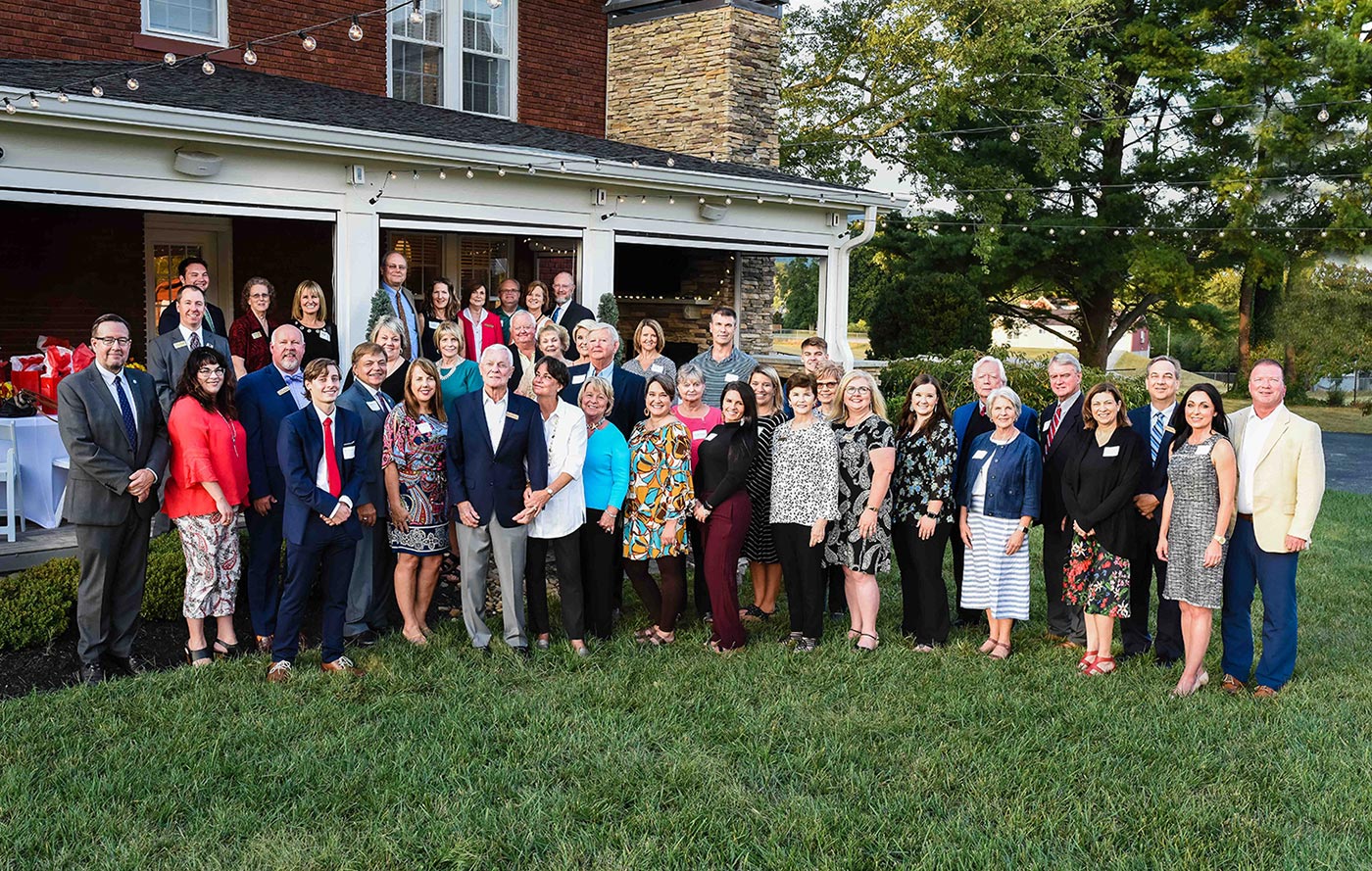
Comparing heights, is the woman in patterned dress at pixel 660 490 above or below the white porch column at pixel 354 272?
below

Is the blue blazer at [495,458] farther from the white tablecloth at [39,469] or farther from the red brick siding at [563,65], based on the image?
the red brick siding at [563,65]

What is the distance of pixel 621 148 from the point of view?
1371 cm

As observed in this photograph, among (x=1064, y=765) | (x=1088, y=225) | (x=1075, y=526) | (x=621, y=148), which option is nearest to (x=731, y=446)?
(x=1075, y=526)

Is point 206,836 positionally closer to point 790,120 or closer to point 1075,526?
point 1075,526

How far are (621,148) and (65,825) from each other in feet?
34.7

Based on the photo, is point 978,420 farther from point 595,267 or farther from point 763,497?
point 595,267

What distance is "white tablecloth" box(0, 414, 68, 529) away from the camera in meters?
7.60

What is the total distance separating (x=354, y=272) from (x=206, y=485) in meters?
3.82

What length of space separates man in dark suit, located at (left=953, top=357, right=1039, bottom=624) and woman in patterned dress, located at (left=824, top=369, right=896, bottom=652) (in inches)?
20.8

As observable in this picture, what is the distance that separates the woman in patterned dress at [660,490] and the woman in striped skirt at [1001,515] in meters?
1.79

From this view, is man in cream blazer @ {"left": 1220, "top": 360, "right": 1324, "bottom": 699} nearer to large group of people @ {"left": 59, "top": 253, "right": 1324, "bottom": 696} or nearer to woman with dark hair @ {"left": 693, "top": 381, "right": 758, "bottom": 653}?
large group of people @ {"left": 59, "top": 253, "right": 1324, "bottom": 696}

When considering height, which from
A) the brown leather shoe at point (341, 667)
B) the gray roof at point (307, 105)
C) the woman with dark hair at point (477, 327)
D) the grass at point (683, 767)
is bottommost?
the grass at point (683, 767)

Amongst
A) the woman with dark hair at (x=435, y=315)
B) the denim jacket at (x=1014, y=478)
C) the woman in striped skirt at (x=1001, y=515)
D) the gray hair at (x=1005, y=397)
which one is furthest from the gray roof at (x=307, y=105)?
the denim jacket at (x=1014, y=478)

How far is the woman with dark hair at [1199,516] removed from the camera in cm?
632
